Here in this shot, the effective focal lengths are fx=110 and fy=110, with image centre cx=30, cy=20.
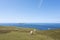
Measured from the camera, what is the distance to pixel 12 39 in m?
18.5
